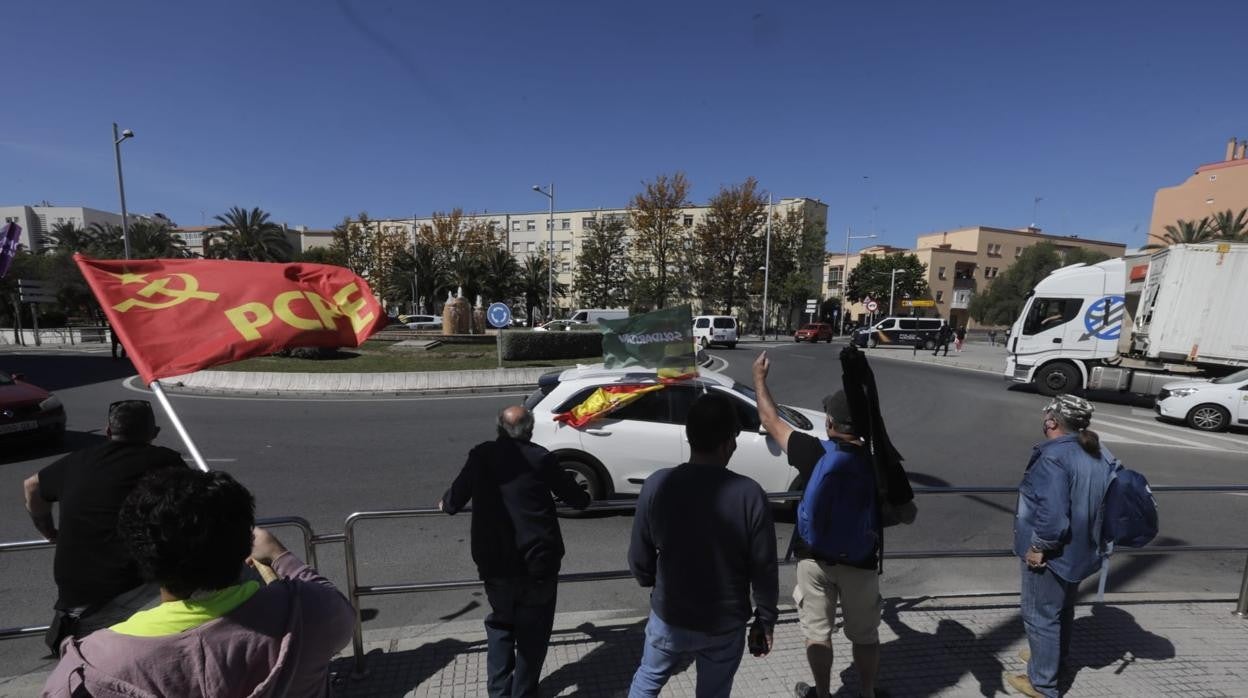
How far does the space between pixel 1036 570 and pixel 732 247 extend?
4858 centimetres

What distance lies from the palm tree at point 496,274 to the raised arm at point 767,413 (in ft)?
171

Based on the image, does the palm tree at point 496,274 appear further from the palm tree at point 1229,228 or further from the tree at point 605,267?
the palm tree at point 1229,228

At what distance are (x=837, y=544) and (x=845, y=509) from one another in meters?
0.18

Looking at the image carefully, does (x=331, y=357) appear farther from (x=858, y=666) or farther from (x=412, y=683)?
(x=858, y=666)

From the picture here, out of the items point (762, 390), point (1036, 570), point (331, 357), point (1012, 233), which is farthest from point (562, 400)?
point (1012, 233)

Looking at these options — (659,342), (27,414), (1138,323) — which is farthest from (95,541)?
(1138,323)

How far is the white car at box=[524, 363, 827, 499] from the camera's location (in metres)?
5.70

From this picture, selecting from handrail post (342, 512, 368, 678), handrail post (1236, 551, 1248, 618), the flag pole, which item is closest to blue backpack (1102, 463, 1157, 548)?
handrail post (1236, 551, 1248, 618)

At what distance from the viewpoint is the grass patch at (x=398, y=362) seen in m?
17.5

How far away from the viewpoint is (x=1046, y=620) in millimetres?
2924

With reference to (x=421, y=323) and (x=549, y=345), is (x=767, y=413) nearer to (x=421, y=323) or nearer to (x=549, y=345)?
(x=549, y=345)

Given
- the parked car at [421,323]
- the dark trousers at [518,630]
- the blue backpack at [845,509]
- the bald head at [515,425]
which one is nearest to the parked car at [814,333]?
the parked car at [421,323]

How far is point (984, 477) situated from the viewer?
766 cm

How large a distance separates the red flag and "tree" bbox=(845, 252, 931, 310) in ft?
218
